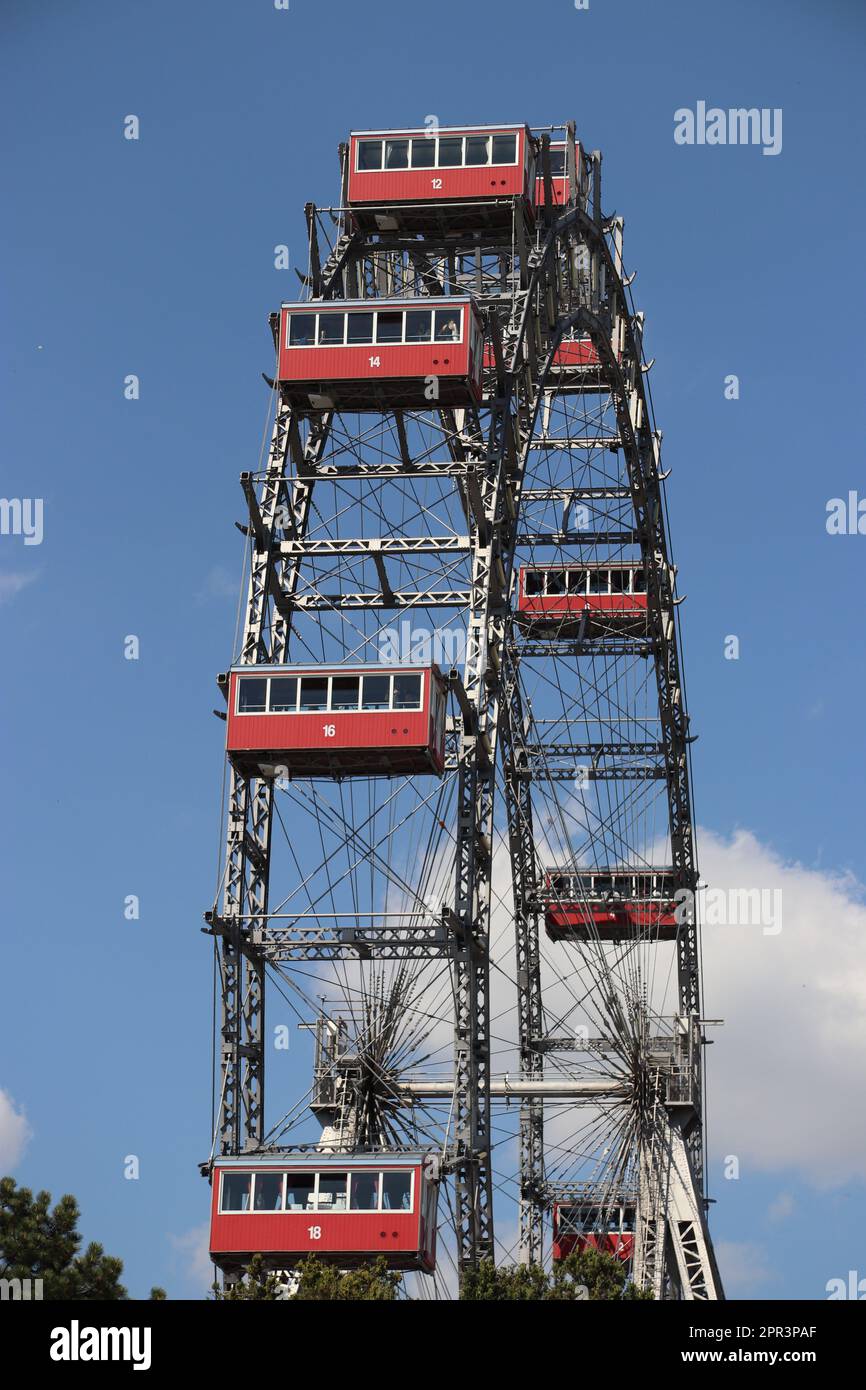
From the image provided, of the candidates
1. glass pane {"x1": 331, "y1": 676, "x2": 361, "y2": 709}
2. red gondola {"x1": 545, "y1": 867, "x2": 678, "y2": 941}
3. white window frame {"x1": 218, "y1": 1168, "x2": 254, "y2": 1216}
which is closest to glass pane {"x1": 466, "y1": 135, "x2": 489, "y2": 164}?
glass pane {"x1": 331, "y1": 676, "x2": 361, "y2": 709}

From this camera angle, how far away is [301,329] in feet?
208

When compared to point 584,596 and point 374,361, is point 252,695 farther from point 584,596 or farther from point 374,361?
point 584,596

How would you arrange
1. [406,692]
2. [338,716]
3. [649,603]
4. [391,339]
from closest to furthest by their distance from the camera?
[406,692], [338,716], [391,339], [649,603]

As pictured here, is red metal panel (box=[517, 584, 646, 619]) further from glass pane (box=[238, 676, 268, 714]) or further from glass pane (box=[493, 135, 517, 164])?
glass pane (box=[238, 676, 268, 714])

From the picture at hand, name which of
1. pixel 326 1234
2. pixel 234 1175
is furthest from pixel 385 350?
Result: pixel 326 1234

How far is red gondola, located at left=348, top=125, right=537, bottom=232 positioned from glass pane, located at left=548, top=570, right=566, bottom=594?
17.4 meters

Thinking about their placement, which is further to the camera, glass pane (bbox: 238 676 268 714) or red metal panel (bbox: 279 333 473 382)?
red metal panel (bbox: 279 333 473 382)

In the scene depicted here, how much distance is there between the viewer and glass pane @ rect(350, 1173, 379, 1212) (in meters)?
52.9

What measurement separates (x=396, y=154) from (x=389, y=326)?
8.74 meters

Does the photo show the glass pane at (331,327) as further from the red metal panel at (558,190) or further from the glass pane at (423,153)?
the red metal panel at (558,190)

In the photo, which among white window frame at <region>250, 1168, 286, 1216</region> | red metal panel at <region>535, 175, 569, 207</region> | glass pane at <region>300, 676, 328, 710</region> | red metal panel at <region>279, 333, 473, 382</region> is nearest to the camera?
white window frame at <region>250, 1168, 286, 1216</region>
